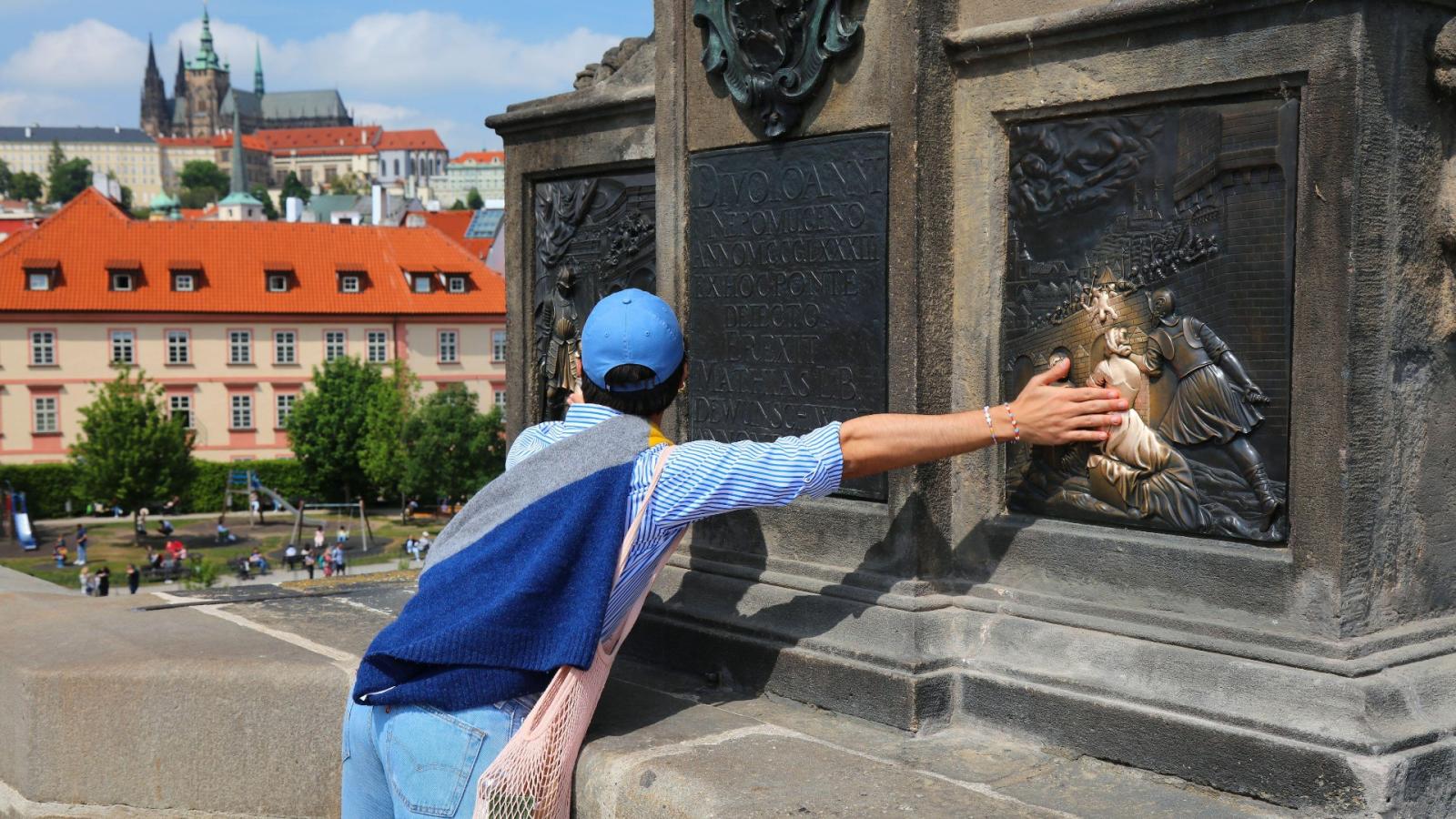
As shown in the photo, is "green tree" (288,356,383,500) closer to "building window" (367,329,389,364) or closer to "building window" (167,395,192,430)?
"building window" (367,329,389,364)

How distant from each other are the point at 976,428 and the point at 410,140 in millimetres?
189030

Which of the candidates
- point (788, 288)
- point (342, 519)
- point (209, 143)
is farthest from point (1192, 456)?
point (209, 143)

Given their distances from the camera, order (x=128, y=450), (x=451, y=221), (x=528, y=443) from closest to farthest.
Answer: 1. (x=528, y=443)
2. (x=128, y=450)
3. (x=451, y=221)

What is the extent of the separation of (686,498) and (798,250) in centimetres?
142

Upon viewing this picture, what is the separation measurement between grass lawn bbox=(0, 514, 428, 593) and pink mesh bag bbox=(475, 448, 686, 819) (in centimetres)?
3494

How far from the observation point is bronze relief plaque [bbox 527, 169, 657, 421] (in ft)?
16.9

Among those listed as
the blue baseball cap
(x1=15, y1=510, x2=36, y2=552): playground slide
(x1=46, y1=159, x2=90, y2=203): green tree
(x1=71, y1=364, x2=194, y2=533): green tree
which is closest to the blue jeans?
the blue baseball cap

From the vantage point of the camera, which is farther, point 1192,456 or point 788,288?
point 788,288

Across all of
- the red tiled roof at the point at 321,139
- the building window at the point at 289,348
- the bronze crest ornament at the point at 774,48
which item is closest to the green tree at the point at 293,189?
the red tiled roof at the point at 321,139

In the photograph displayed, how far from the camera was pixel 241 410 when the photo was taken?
5341cm

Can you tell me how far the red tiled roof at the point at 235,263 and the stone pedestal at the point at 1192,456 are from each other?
52091 millimetres

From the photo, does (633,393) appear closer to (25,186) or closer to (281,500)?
→ (281,500)

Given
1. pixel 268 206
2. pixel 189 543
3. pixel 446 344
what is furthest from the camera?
pixel 268 206

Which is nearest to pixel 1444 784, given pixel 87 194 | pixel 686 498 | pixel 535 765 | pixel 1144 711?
pixel 1144 711
